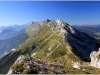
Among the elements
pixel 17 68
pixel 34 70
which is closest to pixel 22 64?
pixel 17 68

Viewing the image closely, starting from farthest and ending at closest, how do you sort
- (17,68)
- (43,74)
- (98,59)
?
(98,59)
(17,68)
(43,74)

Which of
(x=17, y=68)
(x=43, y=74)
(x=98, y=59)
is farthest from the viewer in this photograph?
A: (x=98, y=59)

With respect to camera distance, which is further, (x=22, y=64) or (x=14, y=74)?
(x=22, y=64)

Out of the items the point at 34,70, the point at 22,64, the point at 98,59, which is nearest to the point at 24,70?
the point at 34,70

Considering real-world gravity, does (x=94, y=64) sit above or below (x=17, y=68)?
below

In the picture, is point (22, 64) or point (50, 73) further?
point (22, 64)

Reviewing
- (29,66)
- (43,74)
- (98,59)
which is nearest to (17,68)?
(29,66)

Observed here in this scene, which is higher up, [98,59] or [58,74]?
[58,74]

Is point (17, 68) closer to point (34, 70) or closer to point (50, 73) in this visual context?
point (34, 70)

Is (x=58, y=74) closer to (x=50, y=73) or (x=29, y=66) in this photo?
(x=50, y=73)
